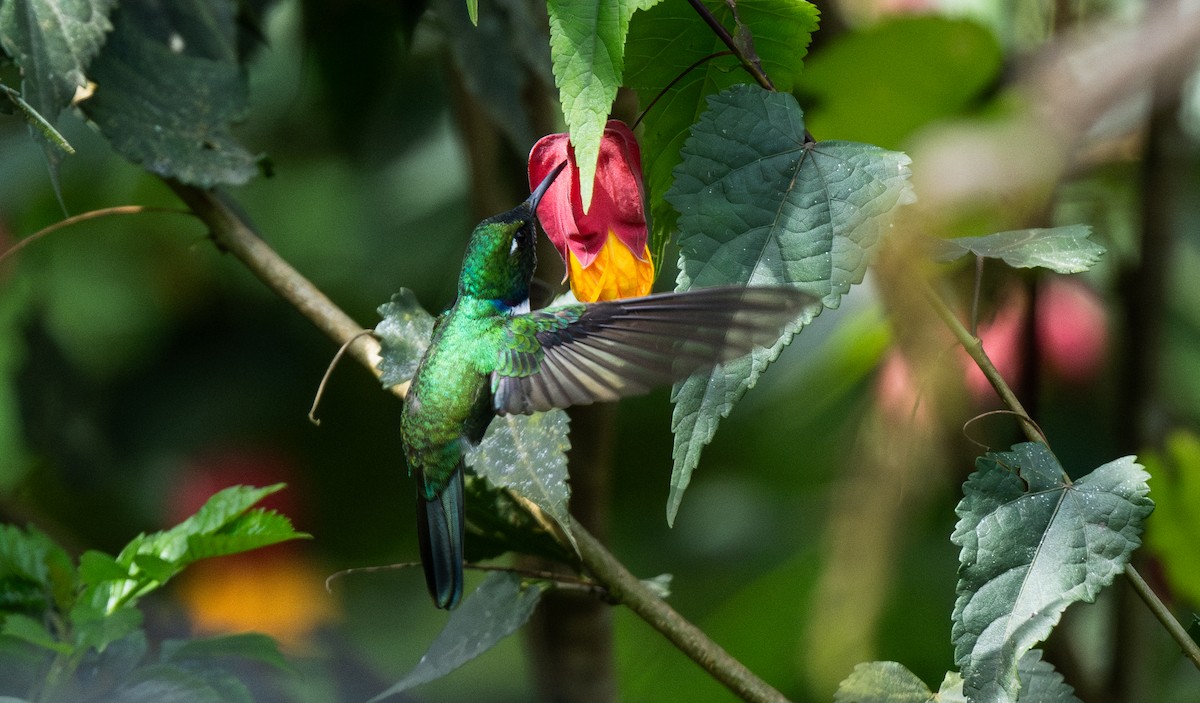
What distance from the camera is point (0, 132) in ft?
4.32

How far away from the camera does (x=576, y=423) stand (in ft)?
3.39

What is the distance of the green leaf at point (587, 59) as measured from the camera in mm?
467

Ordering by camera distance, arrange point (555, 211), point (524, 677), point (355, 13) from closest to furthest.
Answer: point (555, 211)
point (355, 13)
point (524, 677)

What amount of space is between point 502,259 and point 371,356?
92 millimetres

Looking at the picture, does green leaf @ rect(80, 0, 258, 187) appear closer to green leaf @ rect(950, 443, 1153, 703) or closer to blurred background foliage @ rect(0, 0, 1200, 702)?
blurred background foliage @ rect(0, 0, 1200, 702)

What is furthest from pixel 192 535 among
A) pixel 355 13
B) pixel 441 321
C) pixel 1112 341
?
pixel 1112 341

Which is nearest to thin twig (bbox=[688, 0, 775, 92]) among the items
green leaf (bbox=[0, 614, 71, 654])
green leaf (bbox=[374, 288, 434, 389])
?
green leaf (bbox=[374, 288, 434, 389])

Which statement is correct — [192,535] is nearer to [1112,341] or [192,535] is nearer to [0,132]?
[0,132]

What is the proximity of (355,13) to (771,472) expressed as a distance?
872 mm

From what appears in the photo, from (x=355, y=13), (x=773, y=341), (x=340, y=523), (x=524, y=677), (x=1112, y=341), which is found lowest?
(x=524, y=677)

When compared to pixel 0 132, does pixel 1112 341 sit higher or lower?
lower

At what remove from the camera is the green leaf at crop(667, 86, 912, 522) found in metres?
0.47

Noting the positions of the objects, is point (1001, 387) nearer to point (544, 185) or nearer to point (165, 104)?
point (544, 185)

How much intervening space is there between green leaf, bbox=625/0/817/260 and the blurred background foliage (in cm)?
26
